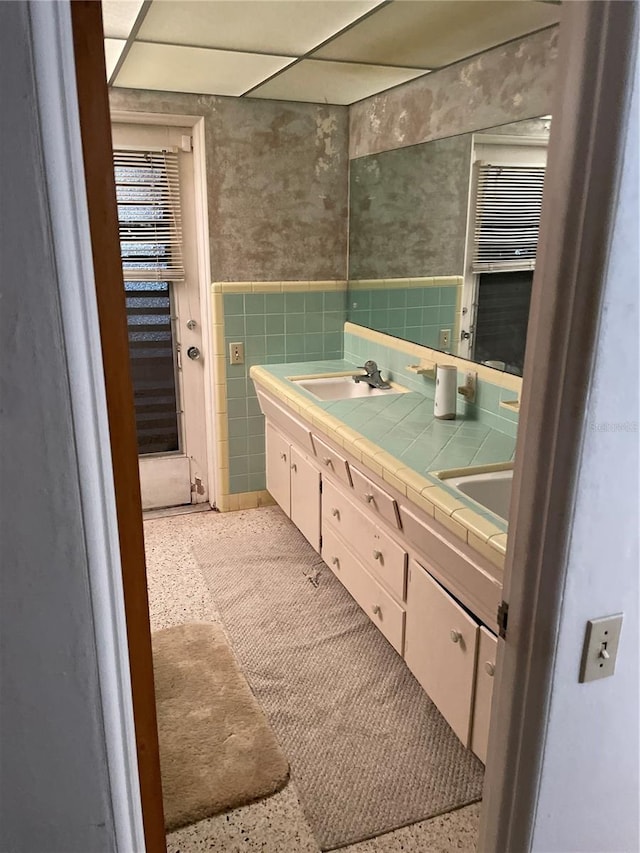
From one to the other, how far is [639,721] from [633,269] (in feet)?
Answer: 2.42

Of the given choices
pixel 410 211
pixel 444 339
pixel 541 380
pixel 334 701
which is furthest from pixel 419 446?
pixel 541 380

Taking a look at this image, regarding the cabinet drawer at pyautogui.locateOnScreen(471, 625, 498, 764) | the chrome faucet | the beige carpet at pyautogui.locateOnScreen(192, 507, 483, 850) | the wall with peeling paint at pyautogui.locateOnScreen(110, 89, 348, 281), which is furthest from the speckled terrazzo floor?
the wall with peeling paint at pyautogui.locateOnScreen(110, 89, 348, 281)

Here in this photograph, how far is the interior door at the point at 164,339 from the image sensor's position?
3.54m

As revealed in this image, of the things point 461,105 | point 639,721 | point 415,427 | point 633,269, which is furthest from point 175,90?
point 639,721

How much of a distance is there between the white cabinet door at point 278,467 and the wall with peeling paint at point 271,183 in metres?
0.92

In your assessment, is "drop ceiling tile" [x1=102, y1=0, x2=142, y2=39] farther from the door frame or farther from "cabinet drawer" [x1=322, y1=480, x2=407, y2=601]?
"cabinet drawer" [x1=322, y1=480, x2=407, y2=601]

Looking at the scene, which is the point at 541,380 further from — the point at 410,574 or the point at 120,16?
the point at 120,16

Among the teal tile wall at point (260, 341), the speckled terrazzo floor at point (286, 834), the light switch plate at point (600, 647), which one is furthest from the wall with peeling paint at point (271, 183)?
the light switch plate at point (600, 647)

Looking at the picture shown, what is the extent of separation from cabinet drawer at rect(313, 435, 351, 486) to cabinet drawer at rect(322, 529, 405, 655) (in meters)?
0.31

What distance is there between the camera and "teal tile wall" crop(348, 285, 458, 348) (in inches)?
117

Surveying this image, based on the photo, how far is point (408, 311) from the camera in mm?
3299

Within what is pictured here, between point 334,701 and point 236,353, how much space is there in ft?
6.75

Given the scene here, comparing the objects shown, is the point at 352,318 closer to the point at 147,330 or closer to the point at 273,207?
the point at 273,207

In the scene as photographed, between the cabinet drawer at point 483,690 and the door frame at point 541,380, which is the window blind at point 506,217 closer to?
the cabinet drawer at point 483,690
